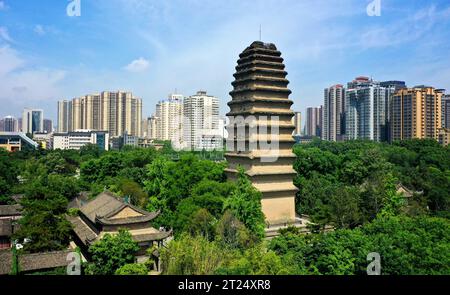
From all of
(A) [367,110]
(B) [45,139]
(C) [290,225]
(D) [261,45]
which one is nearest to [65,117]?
(B) [45,139]

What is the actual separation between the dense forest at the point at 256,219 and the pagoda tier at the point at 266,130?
1.68m

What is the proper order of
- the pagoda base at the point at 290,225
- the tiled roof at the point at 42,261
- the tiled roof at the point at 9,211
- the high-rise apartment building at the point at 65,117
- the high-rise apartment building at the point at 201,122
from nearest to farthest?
the tiled roof at the point at 42,261 < the pagoda base at the point at 290,225 < the tiled roof at the point at 9,211 < the high-rise apartment building at the point at 201,122 < the high-rise apartment building at the point at 65,117

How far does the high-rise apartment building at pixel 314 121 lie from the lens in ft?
247

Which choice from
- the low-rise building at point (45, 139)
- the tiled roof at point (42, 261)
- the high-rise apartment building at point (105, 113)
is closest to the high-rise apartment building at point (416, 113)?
the high-rise apartment building at point (105, 113)

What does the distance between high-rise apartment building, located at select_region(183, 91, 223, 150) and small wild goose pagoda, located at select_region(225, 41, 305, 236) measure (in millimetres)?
32401

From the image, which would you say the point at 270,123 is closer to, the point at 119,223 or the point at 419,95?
the point at 119,223

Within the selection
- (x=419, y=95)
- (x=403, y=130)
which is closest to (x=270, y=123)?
(x=419, y=95)

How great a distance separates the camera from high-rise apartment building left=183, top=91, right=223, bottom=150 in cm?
5231

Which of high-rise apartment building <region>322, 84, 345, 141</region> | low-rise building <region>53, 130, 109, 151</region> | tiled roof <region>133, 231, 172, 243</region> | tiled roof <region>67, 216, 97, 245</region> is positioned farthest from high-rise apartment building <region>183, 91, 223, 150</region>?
tiled roof <region>133, 231, 172, 243</region>

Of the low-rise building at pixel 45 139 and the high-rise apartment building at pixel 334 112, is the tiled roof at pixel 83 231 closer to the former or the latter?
the high-rise apartment building at pixel 334 112

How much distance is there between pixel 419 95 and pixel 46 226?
124ft

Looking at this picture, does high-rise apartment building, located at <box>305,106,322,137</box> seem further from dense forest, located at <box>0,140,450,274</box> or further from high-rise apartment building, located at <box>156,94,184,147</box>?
dense forest, located at <box>0,140,450,274</box>

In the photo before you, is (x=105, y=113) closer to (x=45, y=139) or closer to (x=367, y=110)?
(x=45, y=139)

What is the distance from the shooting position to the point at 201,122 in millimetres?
52781
